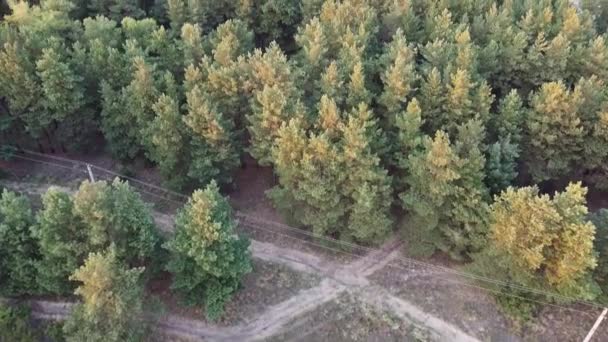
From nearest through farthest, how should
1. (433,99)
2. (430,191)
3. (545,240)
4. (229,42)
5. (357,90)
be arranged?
(545,240) < (430,191) < (357,90) < (433,99) < (229,42)

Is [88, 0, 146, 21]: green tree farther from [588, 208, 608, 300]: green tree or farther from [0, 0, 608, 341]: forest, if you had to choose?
[588, 208, 608, 300]: green tree

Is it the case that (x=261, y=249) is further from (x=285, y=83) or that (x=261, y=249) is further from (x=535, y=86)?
(x=535, y=86)

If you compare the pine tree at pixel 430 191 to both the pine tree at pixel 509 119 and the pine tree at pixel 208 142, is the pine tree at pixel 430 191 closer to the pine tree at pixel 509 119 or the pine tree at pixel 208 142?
the pine tree at pixel 509 119

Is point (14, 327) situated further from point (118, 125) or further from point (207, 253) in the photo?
point (118, 125)

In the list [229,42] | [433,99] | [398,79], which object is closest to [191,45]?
[229,42]

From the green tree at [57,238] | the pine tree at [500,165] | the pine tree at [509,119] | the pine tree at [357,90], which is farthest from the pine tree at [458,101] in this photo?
the green tree at [57,238]

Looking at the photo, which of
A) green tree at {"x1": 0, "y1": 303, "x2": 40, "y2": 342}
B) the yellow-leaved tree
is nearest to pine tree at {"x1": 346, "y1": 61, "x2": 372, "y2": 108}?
the yellow-leaved tree

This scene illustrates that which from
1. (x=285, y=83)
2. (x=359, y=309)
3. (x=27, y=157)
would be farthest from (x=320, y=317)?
(x=27, y=157)
